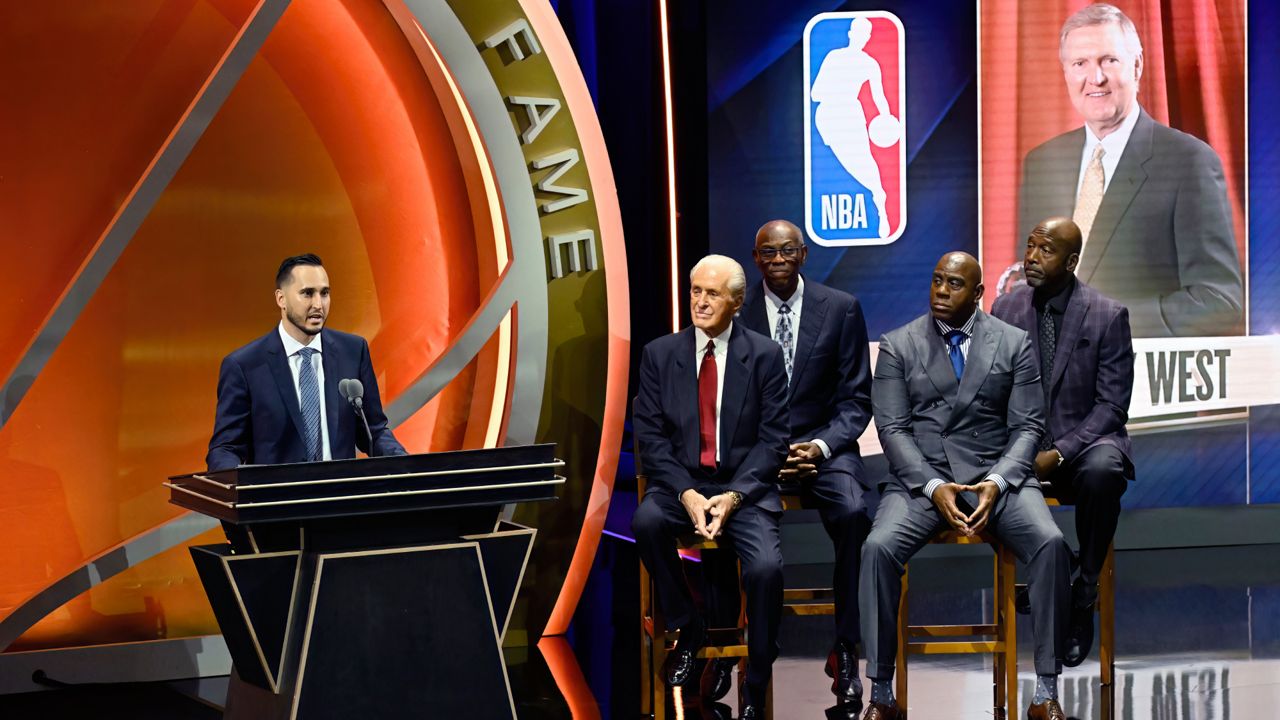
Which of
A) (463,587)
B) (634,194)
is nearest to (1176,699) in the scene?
(463,587)

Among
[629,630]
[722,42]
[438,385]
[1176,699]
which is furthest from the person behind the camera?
[722,42]

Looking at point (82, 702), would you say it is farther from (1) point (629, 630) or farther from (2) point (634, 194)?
(2) point (634, 194)

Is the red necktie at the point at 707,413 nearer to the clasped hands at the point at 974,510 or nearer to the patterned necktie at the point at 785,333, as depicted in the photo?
the patterned necktie at the point at 785,333

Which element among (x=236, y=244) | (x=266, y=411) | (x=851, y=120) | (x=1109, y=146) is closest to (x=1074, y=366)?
(x=851, y=120)

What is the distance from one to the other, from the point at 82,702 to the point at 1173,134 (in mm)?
5064

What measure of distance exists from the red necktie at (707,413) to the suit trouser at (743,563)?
17cm

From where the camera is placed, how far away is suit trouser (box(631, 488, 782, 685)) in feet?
13.6

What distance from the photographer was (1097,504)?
445 cm

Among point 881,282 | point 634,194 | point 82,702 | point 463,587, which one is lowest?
point 82,702

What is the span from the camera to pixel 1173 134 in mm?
6348

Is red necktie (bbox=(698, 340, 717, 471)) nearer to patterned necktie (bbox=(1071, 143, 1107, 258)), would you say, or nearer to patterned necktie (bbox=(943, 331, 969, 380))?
patterned necktie (bbox=(943, 331, 969, 380))

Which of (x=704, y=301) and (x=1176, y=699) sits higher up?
(x=704, y=301)

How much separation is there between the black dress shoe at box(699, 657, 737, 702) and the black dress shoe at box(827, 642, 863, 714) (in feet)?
1.13

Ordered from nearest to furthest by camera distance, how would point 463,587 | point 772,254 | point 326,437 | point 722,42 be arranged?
point 463,587 < point 326,437 < point 772,254 < point 722,42
